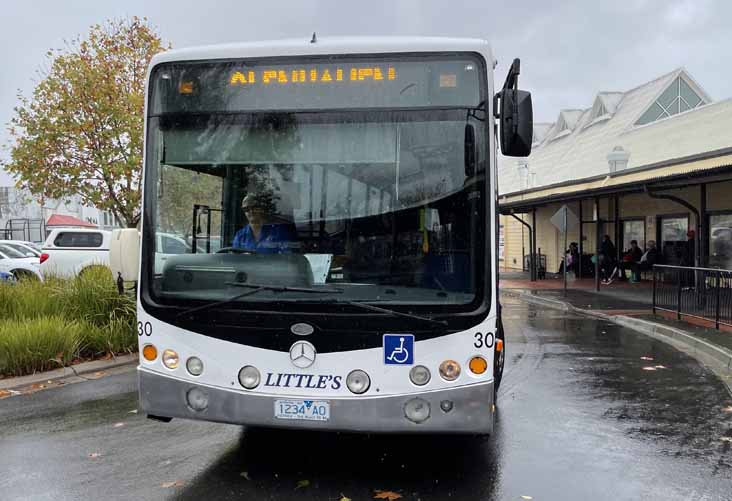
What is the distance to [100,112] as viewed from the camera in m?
18.1

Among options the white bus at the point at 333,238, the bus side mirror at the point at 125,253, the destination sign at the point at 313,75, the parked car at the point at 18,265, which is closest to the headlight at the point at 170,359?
the white bus at the point at 333,238

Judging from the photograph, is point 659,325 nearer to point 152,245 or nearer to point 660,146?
point 152,245

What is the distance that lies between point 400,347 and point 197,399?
1469 mm

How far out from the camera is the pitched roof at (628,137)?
21.2m

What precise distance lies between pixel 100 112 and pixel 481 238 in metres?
16.7

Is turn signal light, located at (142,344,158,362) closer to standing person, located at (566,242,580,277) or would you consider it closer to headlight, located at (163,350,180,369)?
headlight, located at (163,350,180,369)

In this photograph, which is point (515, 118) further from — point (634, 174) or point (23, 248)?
point (23, 248)

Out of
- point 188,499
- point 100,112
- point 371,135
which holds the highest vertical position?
point 100,112

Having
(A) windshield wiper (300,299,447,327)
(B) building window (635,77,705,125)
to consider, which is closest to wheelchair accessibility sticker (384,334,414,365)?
(A) windshield wiper (300,299,447,327)

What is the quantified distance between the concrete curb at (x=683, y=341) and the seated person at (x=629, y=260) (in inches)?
292

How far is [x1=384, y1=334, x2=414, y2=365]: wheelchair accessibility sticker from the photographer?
4.10m

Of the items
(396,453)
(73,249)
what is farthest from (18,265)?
(396,453)

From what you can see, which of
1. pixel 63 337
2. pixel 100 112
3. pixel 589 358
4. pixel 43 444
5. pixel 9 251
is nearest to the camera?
pixel 43 444

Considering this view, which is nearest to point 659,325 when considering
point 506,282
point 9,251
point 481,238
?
point 481,238
